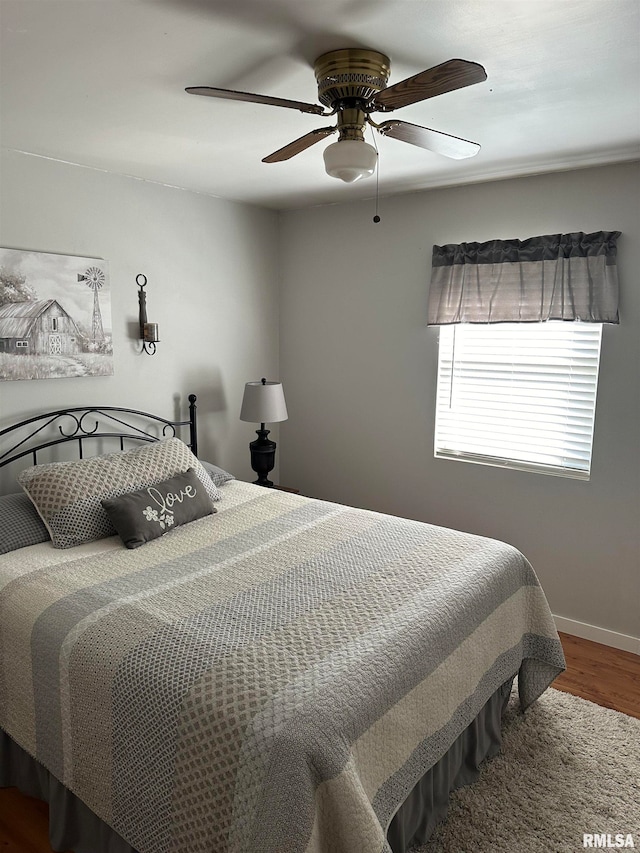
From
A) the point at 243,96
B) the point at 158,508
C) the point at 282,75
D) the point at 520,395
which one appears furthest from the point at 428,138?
the point at 158,508

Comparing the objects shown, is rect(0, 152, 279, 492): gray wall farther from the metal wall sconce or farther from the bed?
the bed

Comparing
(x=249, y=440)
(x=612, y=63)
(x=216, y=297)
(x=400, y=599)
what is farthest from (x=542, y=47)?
(x=249, y=440)

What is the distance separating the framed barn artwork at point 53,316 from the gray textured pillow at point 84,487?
56 cm

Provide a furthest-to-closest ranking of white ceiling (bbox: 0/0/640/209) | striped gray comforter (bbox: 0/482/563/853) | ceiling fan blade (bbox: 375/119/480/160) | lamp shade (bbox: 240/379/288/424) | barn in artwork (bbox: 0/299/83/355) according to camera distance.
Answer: lamp shade (bbox: 240/379/288/424)
barn in artwork (bbox: 0/299/83/355)
ceiling fan blade (bbox: 375/119/480/160)
white ceiling (bbox: 0/0/640/209)
striped gray comforter (bbox: 0/482/563/853)

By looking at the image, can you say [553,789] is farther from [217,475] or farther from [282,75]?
[282,75]

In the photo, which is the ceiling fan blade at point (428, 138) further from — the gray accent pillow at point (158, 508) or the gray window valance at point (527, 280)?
the gray accent pillow at point (158, 508)

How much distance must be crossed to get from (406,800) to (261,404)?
2.40 metres

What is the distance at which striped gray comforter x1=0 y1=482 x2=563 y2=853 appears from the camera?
1426mm

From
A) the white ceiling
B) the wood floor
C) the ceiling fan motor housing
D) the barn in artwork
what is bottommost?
the wood floor

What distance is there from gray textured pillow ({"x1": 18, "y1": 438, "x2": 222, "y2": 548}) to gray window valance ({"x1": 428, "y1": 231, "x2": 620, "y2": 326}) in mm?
1909

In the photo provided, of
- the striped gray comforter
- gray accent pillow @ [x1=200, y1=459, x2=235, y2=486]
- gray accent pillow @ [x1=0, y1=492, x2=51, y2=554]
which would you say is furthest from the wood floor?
gray accent pillow @ [x1=200, y1=459, x2=235, y2=486]

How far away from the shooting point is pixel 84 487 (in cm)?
263

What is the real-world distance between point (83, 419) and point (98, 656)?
173 cm

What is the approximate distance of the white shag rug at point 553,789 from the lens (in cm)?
197
